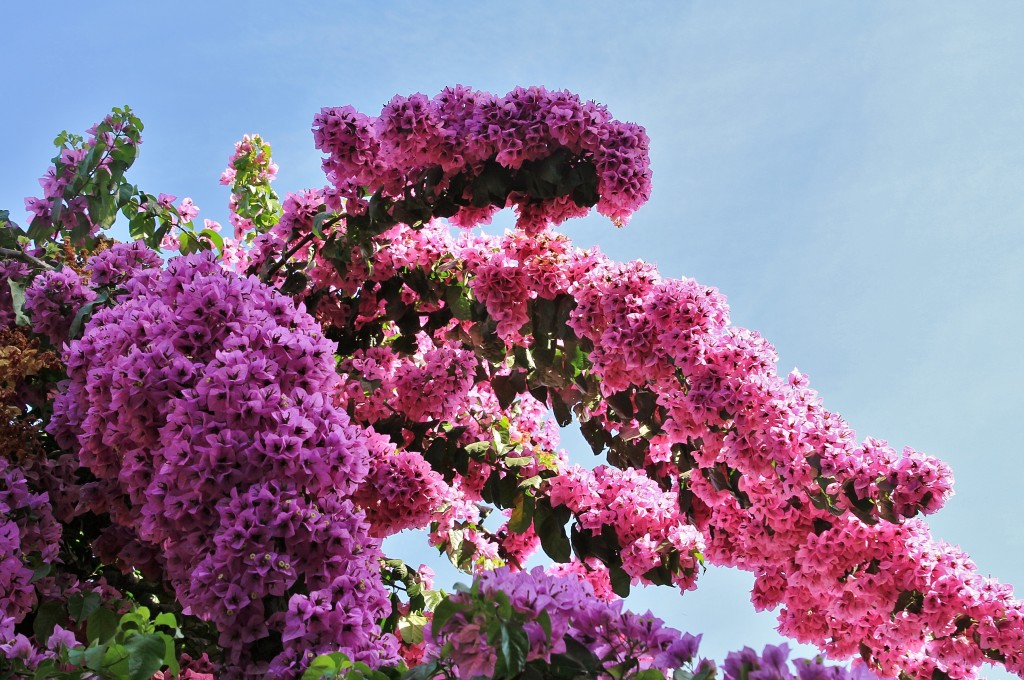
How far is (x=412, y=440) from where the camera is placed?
5.84 m

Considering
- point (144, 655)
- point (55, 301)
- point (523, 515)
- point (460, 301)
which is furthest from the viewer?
point (460, 301)

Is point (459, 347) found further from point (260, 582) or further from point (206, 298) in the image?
point (260, 582)

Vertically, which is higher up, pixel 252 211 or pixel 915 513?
pixel 252 211

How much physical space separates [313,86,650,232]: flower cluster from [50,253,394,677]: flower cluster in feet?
4.29

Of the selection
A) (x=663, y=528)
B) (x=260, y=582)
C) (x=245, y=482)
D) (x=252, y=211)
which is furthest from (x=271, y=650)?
(x=252, y=211)

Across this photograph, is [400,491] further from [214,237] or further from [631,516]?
[214,237]

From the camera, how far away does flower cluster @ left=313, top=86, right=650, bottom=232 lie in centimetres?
497

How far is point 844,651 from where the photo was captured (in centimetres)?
544

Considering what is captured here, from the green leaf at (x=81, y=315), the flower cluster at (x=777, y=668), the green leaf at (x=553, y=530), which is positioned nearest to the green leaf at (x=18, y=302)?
the green leaf at (x=81, y=315)

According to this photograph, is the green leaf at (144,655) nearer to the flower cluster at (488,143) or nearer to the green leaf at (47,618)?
the green leaf at (47,618)

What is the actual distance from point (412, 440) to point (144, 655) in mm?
3104

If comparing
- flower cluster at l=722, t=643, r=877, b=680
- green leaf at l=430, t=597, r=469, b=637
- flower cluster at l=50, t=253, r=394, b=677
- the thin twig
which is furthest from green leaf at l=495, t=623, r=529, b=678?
the thin twig

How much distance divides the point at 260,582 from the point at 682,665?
1524 millimetres

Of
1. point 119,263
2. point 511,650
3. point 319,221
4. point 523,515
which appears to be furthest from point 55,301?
point 511,650
